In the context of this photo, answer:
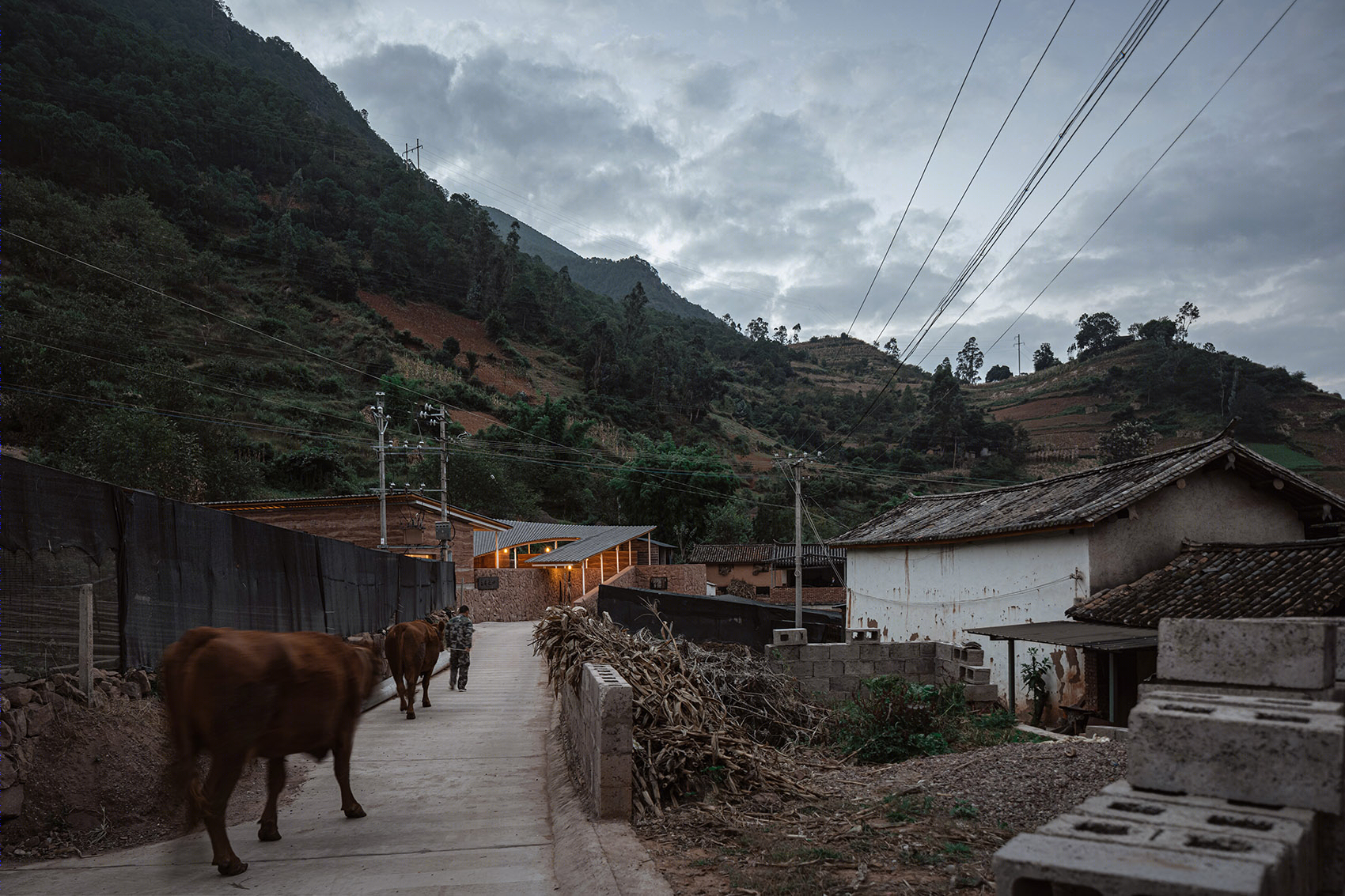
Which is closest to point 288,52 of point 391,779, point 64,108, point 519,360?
point 64,108

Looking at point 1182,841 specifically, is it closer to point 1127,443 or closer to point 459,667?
point 459,667

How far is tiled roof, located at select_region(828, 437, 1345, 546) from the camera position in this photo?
65.1ft

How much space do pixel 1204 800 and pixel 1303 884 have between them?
1.45 feet

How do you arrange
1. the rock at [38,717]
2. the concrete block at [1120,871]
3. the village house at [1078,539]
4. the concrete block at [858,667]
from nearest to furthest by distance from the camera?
the concrete block at [1120,871]
the rock at [38,717]
the concrete block at [858,667]
the village house at [1078,539]

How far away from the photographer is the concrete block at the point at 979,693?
1557 centimetres

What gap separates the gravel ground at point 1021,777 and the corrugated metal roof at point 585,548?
32654mm

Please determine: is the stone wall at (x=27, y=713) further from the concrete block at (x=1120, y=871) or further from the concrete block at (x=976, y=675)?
the concrete block at (x=976, y=675)

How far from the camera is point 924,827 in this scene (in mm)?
6039

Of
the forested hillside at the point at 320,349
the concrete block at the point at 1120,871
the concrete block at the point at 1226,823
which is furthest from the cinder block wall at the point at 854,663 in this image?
the forested hillside at the point at 320,349

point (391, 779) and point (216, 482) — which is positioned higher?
point (216, 482)

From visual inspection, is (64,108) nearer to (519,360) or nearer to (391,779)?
(519,360)

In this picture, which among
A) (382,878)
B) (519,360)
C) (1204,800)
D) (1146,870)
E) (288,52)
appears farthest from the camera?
(288,52)

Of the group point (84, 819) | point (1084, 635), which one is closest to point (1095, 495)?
point (1084, 635)

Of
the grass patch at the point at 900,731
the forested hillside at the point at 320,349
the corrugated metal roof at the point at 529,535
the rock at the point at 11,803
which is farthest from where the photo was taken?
the corrugated metal roof at the point at 529,535
